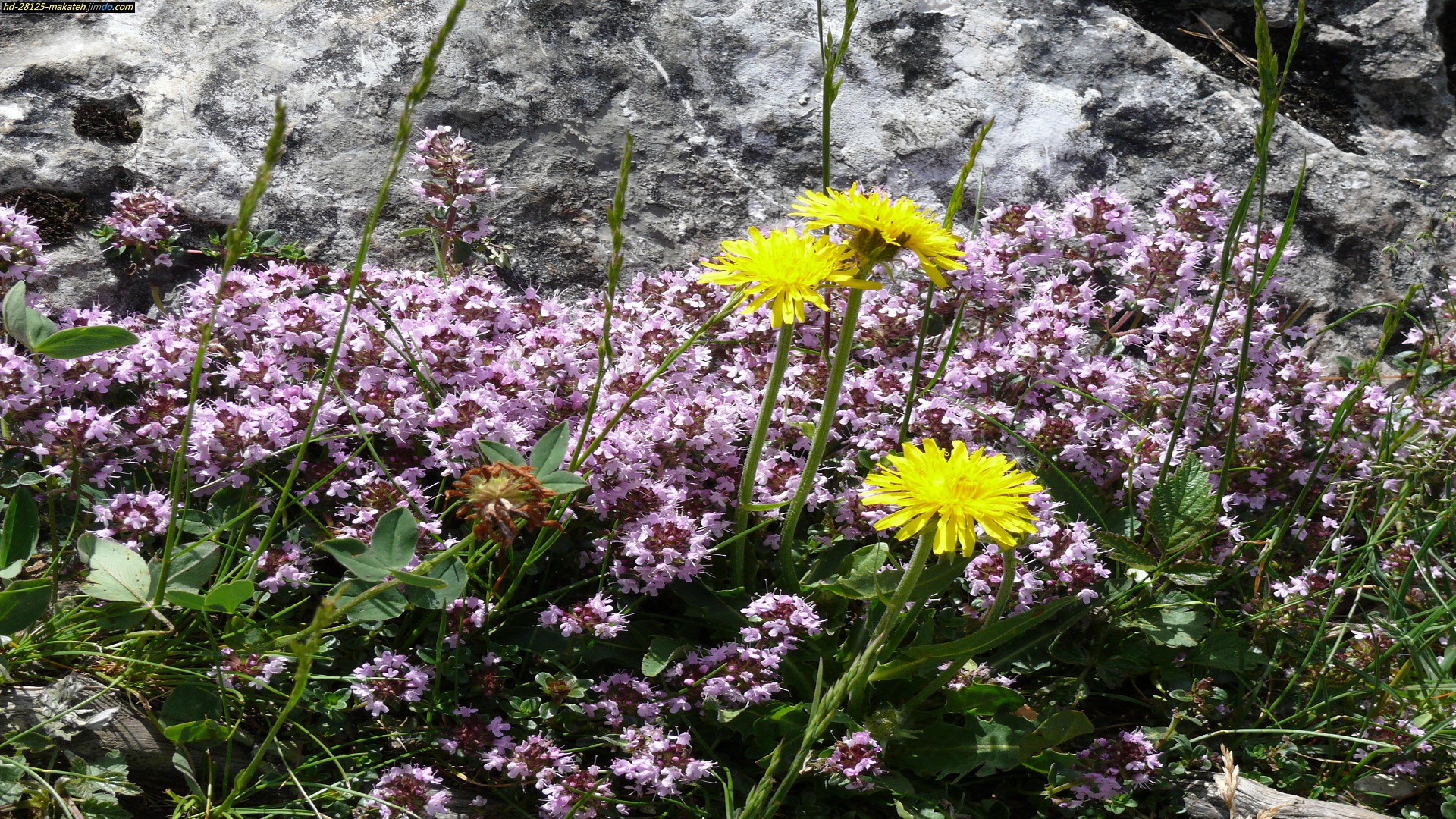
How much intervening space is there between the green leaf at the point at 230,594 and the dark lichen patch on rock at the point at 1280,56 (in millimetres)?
3934

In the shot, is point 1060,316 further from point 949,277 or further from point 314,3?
point 314,3

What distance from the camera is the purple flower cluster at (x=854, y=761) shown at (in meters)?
2.35

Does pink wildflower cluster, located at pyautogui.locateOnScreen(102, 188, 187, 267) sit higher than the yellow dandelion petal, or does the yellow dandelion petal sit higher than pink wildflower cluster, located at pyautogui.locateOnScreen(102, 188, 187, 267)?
the yellow dandelion petal

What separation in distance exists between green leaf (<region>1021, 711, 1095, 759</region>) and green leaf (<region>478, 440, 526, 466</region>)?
1.33 m

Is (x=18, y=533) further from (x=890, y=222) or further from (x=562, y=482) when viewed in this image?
(x=890, y=222)

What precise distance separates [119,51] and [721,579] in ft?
9.69

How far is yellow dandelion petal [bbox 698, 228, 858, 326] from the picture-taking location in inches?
83.8

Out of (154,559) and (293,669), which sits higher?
(154,559)

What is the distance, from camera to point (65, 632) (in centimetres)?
238

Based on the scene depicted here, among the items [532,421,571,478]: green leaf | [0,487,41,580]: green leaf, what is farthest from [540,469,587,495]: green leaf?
[0,487,41,580]: green leaf

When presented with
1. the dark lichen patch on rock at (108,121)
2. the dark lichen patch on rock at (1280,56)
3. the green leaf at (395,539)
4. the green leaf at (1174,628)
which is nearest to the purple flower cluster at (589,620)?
the green leaf at (395,539)

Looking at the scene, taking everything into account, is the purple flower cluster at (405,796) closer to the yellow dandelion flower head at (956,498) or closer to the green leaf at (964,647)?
the green leaf at (964,647)

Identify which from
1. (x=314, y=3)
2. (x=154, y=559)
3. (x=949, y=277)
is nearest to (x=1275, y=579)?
(x=949, y=277)

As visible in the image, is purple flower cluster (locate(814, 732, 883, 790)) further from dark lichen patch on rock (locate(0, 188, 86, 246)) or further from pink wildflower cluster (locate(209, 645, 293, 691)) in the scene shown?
dark lichen patch on rock (locate(0, 188, 86, 246))
